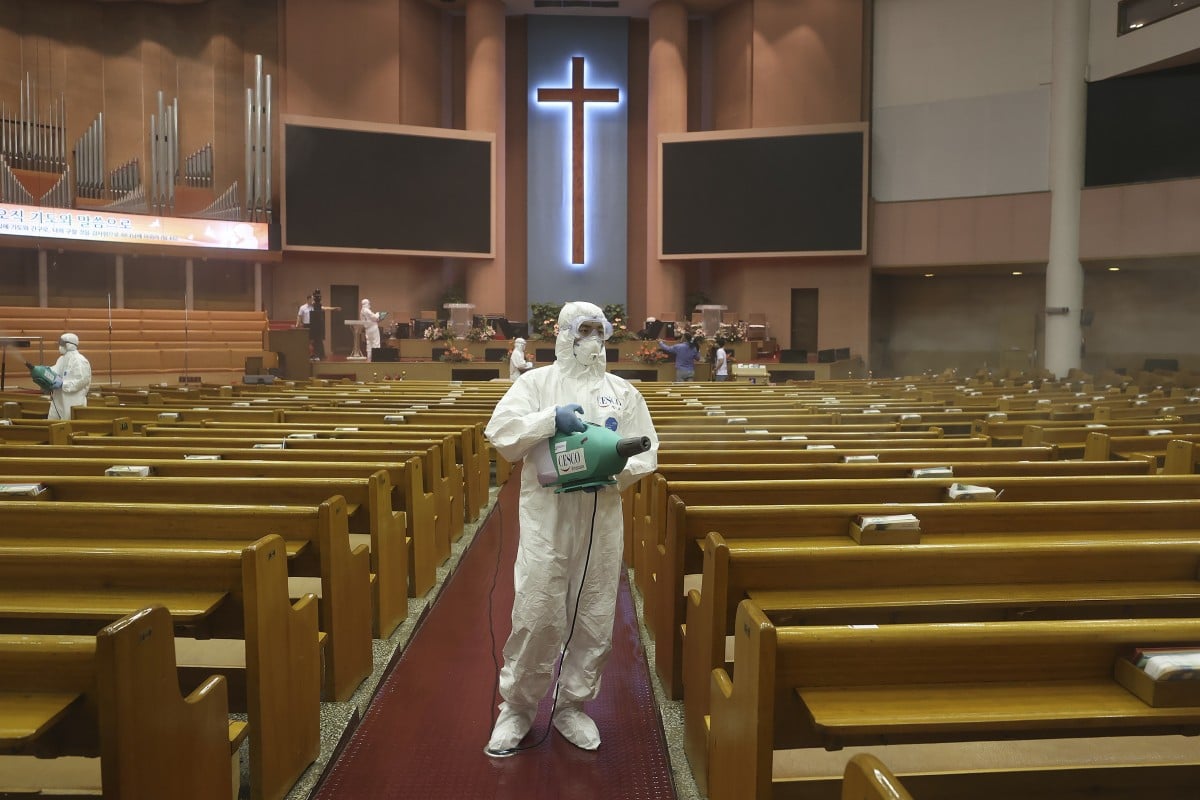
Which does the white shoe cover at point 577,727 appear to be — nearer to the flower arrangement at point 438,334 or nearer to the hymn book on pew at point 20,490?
the hymn book on pew at point 20,490

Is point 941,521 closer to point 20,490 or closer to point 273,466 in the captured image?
point 273,466

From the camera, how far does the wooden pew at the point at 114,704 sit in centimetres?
142

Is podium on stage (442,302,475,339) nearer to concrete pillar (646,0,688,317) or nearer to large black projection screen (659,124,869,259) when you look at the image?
concrete pillar (646,0,688,317)

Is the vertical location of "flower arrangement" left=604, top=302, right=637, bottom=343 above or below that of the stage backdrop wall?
below

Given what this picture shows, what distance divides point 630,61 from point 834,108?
503cm

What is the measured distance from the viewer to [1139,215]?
15.1 metres

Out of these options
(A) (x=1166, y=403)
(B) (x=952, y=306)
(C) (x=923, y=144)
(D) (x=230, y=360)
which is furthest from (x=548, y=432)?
(B) (x=952, y=306)

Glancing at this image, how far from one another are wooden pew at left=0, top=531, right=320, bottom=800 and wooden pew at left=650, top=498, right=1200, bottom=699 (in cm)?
126

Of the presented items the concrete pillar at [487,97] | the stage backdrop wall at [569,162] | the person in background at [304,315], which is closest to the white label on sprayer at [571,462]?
the person in background at [304,315]

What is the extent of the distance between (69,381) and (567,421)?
23.3 feet

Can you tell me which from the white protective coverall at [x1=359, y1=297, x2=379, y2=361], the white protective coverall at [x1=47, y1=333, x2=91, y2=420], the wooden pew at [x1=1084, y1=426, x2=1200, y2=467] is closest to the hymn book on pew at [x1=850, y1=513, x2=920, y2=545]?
the wooden pew at [x1=1084, y1=426, x2=1200, y2=467]

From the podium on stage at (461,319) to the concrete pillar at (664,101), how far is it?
419 cm

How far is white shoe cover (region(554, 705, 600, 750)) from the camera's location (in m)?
2.67

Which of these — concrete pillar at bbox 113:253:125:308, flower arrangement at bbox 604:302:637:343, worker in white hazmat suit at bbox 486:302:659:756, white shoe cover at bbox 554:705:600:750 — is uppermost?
concrete pillar at bbox 113:253:125:308
